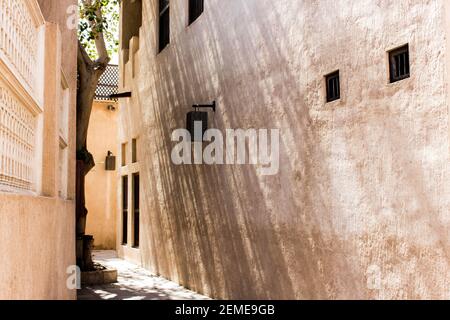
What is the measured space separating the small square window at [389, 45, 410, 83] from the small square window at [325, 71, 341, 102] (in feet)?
2.28

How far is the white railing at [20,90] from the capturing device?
2805 mm

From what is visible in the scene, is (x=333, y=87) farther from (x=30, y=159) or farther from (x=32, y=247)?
(x=32, y=247)

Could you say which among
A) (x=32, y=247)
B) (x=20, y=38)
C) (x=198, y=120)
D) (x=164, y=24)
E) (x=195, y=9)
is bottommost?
(x=32, y=247)

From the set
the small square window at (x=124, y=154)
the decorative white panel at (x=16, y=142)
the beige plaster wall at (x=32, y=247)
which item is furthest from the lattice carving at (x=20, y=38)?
the small square window at (x=124, y=154)

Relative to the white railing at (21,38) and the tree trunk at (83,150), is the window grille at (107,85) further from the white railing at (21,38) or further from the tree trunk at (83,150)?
the white railing at (21,38)

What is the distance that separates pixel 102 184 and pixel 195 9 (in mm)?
10172

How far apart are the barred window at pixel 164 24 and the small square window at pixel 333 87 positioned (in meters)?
Result: 5.72

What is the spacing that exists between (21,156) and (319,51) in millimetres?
3045

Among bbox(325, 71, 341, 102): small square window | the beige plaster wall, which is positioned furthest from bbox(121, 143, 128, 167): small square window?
bbox(325, 71, 341, 102): small square window

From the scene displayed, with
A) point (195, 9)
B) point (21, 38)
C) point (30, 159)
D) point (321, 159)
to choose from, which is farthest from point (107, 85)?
point (21, 38)

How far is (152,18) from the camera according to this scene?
11.1 m

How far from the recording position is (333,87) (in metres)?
5.19

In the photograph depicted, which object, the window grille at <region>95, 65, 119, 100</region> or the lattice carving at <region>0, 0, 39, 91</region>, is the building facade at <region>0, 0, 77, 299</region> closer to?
the lattice carving at <region>0, 0, 39, 91</region>
